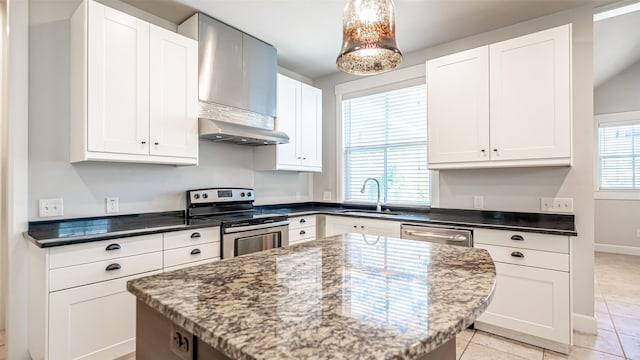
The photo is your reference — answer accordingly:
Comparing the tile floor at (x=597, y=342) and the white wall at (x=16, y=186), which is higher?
the white wall at (x=16, y=186)

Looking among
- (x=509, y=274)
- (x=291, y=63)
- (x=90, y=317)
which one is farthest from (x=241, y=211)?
(x=509, y=274)

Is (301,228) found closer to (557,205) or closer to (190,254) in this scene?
(190,254)

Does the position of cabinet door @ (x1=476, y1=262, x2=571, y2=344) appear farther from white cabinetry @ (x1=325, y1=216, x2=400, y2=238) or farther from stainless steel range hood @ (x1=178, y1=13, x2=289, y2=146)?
stainless steel range hood @ (x1=178, y1=13, x2=289, y2=146)

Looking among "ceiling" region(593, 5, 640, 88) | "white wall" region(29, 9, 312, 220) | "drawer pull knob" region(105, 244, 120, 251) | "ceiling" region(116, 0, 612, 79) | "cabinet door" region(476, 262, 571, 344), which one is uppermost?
"ceiling" region(593, 5, 640, 88)

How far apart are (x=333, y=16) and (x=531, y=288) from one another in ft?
8.73

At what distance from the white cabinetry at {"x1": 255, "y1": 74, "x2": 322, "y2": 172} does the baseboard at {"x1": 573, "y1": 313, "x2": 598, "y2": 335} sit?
2.82 m

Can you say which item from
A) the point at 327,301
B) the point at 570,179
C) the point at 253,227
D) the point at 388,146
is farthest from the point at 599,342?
the point at 253,227

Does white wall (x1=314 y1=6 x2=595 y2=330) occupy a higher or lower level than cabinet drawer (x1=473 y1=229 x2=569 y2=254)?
higher

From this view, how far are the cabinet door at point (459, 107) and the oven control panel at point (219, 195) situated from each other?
6.34ft

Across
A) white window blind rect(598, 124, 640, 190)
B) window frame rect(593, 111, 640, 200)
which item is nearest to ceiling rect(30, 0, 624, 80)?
window frame rect(593, 111, 640, 200)

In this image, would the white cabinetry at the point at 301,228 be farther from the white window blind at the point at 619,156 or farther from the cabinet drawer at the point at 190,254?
the white window blind at the point at 619,156

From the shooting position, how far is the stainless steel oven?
8.23 ft

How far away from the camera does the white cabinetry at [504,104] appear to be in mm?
2332

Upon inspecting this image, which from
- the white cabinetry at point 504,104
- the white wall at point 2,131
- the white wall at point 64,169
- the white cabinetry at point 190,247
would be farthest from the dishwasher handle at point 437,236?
the white wall at point 2,131
